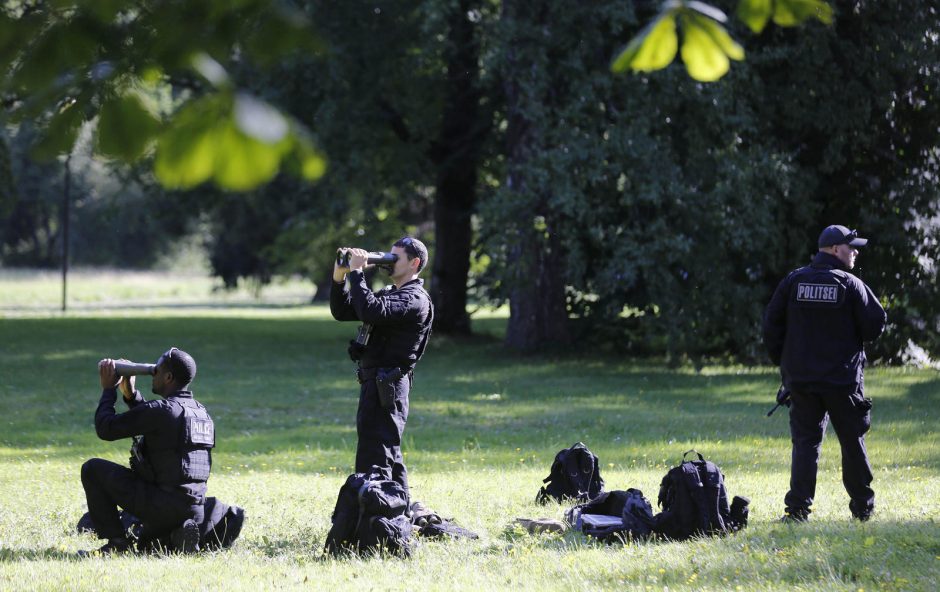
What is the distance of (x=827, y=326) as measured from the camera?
7875 mm

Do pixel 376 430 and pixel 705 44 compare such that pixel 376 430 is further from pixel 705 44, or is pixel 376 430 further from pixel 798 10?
pixel 705 44

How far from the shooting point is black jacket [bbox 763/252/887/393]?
778 cm

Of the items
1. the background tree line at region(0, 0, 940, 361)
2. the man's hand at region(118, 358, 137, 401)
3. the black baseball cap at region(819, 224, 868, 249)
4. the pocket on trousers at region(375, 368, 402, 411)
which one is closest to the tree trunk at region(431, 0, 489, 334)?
the background tree line at region(0, 0, 940, 361)

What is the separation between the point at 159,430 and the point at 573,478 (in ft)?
10.6

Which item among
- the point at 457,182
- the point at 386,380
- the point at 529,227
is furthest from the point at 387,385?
the point at 457,182

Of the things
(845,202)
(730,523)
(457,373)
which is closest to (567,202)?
(457,373)

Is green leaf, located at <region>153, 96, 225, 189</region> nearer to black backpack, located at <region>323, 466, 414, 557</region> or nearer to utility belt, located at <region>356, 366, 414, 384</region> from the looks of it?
black backpack, located at <region>323, 466, 414, 557</region>

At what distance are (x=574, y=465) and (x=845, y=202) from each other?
14613mm

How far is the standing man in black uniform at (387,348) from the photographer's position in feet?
24.9

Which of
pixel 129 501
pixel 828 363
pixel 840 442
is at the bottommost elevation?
pixel 129 501

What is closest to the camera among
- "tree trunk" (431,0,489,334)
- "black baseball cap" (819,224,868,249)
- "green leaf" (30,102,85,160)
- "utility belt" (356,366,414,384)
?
"green leaf" (30,102,85,160)

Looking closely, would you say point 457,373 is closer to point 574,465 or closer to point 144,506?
point 574,465

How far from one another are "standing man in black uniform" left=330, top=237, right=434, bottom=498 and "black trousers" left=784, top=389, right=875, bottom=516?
2645mm

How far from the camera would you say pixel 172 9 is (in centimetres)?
283
